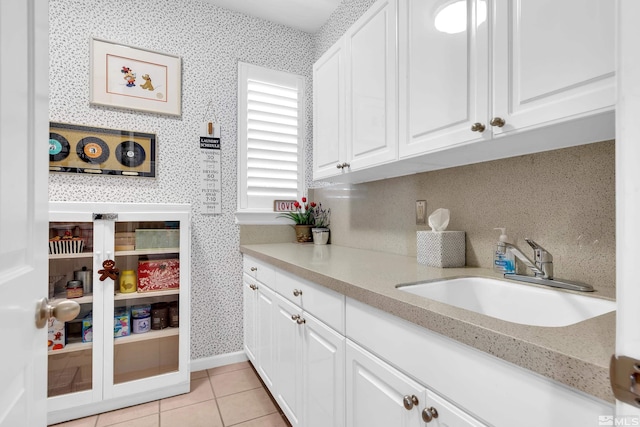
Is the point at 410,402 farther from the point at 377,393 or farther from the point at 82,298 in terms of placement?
the point at 82,298

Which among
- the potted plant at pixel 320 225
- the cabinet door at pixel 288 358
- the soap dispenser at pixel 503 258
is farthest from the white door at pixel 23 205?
the potted plant at pixel 320 225

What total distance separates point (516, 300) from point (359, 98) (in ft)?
3.85

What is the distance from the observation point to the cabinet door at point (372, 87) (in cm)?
140

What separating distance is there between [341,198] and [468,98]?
143cm

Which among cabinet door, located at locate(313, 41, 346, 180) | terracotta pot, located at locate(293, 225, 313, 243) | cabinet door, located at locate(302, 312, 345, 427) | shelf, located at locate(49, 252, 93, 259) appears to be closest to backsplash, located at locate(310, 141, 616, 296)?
cabinet door, located at locate(313, 41, 346, 180)

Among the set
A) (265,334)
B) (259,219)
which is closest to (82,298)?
(265,334)

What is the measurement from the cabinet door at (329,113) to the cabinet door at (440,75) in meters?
0.53

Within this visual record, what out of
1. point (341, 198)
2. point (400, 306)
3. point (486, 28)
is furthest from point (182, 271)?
point (486, 28)

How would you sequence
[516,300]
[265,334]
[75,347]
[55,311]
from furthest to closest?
[265,334], [75,347], [516,300], [55,311]

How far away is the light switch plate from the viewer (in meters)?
1.66

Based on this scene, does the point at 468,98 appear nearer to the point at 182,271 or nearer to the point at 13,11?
the point at 13,11

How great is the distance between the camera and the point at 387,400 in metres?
0.88

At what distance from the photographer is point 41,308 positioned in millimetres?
672

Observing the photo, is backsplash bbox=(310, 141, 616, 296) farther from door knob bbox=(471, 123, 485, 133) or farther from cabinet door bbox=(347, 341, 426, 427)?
cabinet door bbox=(347, 341, 426, 427)
